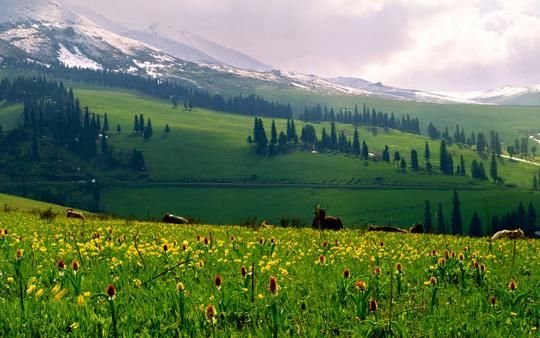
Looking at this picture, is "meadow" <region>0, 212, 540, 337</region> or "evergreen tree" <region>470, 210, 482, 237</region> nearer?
"meadow" <region>0, 212, 540, 337</region>

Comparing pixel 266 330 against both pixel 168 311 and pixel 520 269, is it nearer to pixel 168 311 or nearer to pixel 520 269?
pixel 168 311

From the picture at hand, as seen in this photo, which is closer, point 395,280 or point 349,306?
point 349,306

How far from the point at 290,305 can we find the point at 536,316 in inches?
123

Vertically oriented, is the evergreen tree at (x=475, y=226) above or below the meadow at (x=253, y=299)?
below

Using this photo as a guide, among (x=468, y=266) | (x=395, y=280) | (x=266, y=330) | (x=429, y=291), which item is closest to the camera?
(x=266, y=330)

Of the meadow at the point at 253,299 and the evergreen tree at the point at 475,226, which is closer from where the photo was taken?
the meadow at the point at 253,299

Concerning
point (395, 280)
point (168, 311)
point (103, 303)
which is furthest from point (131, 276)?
point (395, 280)

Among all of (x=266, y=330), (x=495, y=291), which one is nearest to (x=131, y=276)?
(x=266, y=330)

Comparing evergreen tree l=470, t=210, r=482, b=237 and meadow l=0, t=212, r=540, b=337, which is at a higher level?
meadow l=0, t=212, r=540, b=337

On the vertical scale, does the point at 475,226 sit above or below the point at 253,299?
below

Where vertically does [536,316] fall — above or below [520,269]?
above

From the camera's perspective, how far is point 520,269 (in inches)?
430

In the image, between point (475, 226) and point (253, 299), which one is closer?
point (253, 299)

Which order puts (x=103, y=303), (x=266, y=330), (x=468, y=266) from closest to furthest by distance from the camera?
(x=266, y=330), (x=103, y=303), (x=468, y=266)
